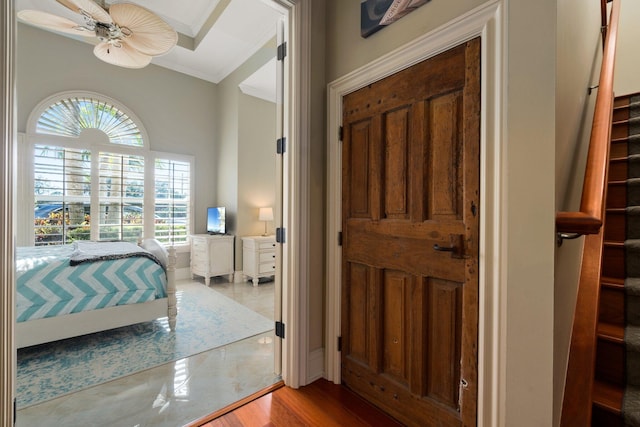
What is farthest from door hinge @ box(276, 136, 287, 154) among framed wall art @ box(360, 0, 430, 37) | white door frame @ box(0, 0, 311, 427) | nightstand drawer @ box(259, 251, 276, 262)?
nightstand drawer @ box(259, 251, 276, 262)

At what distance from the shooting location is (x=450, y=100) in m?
1.40

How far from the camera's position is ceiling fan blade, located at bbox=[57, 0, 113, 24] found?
2178 millimetres

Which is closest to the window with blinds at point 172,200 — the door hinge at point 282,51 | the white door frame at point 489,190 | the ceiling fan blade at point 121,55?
the ceiling fan blade at point 121,55

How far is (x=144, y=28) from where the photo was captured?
2459 mm

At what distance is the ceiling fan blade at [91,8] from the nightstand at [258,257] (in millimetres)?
2964

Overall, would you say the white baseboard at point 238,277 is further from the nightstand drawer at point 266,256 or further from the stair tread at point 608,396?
the stair tread at point 608,396

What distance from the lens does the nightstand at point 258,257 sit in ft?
14.4

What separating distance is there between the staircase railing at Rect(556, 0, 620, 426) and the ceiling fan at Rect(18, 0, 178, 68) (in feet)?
9.93

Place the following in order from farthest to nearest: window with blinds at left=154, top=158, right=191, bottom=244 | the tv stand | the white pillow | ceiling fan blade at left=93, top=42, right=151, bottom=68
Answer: window with blinds at left=154, top=158, right=191, bottom=244, the tv stand, the white pillow, ceiling fan blade at left=93, top=42, right=151, bottom=68

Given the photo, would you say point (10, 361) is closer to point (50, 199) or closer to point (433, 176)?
point (433, 176)

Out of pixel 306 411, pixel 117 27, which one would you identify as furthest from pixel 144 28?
pixel 306 411

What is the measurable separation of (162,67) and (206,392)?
188 inches

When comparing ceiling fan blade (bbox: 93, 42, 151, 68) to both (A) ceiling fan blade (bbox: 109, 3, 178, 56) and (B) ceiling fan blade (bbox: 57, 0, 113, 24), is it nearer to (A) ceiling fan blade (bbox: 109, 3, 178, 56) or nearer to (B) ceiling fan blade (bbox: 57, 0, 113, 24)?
(A) ceiling fan blade (bbox: 109, 3, 178, 56)

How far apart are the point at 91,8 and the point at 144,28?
357 millimetres
